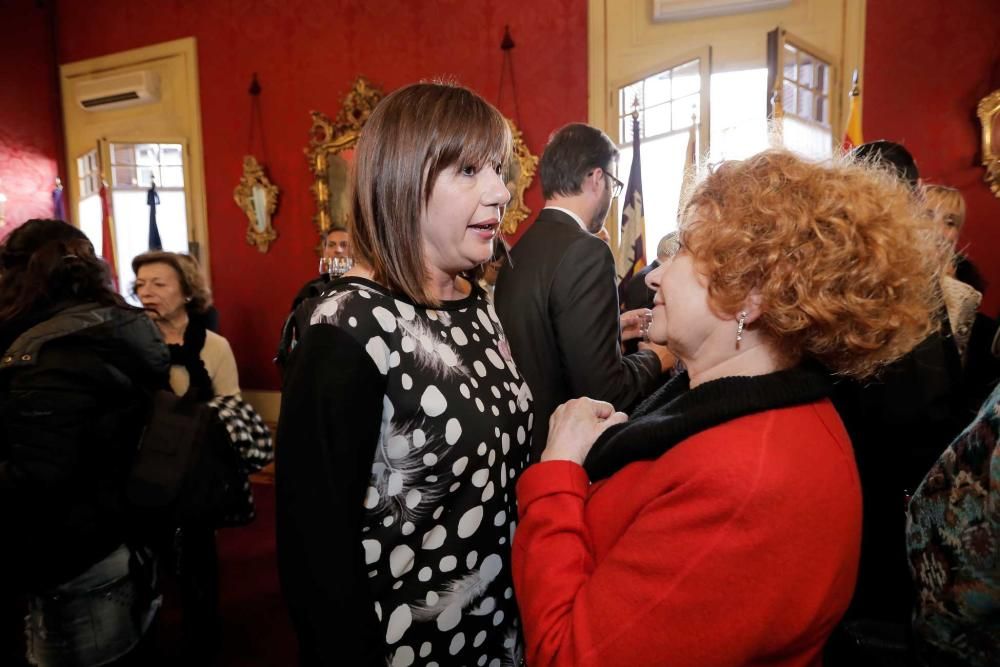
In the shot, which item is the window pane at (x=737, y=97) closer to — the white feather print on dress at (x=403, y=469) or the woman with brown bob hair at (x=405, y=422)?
the woman with brown bob hair at (x=405, y=422)

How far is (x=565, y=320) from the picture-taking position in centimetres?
196

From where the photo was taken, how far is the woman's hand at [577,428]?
3.52ft

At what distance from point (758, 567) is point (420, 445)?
21.4 inches

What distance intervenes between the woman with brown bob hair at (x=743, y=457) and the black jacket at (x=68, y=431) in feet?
3.99

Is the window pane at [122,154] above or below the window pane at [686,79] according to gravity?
below

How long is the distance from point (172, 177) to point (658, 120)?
5.05 m

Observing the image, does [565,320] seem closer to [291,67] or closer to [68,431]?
[68,431]

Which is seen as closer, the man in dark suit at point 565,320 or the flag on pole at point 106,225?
the man in dark suit at point 565,320

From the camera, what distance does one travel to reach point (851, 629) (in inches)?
41.4

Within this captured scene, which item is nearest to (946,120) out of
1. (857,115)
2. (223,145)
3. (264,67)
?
(857,115)

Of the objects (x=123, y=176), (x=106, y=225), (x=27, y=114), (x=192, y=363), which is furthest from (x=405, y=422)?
(x=27, y=114)

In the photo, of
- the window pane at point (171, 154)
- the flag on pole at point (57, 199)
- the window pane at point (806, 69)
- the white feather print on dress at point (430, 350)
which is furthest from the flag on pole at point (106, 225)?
the white feather print on dress at point (430, 350)

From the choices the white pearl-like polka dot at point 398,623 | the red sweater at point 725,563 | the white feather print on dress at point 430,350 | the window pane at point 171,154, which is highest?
the window pane at point 171,154

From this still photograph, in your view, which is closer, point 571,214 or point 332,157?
point 571,214
